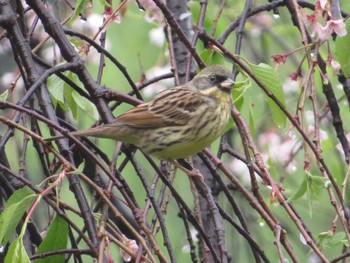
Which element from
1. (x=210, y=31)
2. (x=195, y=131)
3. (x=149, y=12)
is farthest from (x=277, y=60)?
(x=149, y=12)

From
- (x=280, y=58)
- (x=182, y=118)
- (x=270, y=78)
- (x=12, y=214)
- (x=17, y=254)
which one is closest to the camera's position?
(x=17, y=254)

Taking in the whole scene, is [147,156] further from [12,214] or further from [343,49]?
[12,214]

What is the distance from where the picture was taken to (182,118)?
14.2 feet

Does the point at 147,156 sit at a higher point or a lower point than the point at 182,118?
lower

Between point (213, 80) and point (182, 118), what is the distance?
0.27 m

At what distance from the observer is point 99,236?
2.75 meters

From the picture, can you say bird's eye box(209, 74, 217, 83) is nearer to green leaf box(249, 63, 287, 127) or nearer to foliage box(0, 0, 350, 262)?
foliage box(0, 0, 350, 262)

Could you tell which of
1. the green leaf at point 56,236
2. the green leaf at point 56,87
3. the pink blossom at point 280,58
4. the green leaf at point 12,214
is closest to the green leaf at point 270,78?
the pink blossom at point 280,58

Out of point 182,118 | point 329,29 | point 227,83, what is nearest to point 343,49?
point 329,29

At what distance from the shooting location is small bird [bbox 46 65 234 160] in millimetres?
4000

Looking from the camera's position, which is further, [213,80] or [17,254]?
[213,80]

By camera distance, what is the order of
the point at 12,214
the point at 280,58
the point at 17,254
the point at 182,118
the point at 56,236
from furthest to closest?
the point at 182,118 → the point at 280,58 → the point at 56,236 → the point at 12,214 → the point at 17,254

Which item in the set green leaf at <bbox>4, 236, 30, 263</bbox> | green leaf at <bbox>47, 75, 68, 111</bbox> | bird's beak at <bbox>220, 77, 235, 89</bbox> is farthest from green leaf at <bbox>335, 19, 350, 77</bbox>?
green leaf at <bbox>4, 236, 30, 263</bbox>

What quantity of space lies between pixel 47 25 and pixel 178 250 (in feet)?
9.67
